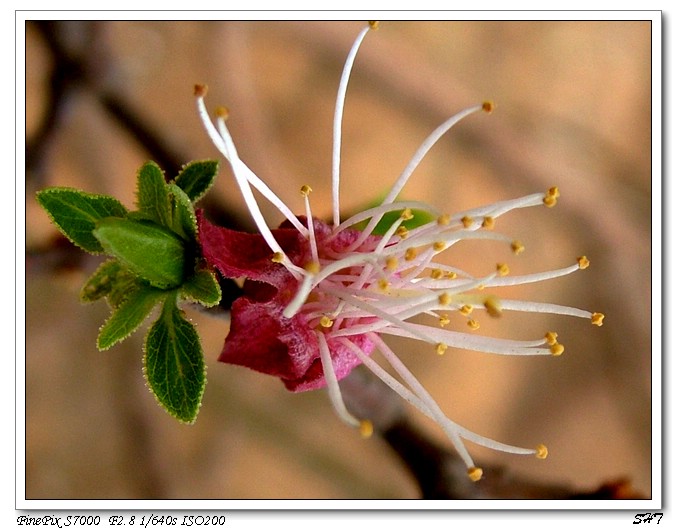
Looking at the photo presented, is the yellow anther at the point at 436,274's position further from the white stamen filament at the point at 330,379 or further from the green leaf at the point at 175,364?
the green leaf at the point at 175,364

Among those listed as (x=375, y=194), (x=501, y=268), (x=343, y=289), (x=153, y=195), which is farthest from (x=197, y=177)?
(x=375, y=194)

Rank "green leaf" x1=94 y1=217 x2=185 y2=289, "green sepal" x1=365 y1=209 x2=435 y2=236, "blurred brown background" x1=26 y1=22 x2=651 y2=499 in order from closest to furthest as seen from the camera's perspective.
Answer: "green leaf" x1=94 y1=217 x2=185 y2=289, "green sepal" x1=365 y1=209 x2=435 y2=236, "blurred brown background" x1=26 y1=22 x2=651 y2=499

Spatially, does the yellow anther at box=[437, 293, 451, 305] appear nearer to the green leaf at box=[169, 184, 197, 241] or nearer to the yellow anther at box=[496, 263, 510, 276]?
the yellow anther at box=[496, 263, 510, 276]

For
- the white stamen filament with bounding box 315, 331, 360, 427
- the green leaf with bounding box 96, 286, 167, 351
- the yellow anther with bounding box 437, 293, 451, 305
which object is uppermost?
the yellow anther with bounding box 437, 293, 451, 305

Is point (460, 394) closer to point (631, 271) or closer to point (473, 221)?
point (631, 271)

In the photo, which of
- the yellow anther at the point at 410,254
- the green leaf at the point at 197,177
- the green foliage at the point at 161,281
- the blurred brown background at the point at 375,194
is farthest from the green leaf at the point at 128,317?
the blurred brown background at the point at 375,194

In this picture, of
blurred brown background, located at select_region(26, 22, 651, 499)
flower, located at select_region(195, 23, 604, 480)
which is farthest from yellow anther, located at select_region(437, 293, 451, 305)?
blurred brown background, located at select_region(26, 22, 651, 499)

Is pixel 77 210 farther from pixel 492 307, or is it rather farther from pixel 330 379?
pixel 492 307
